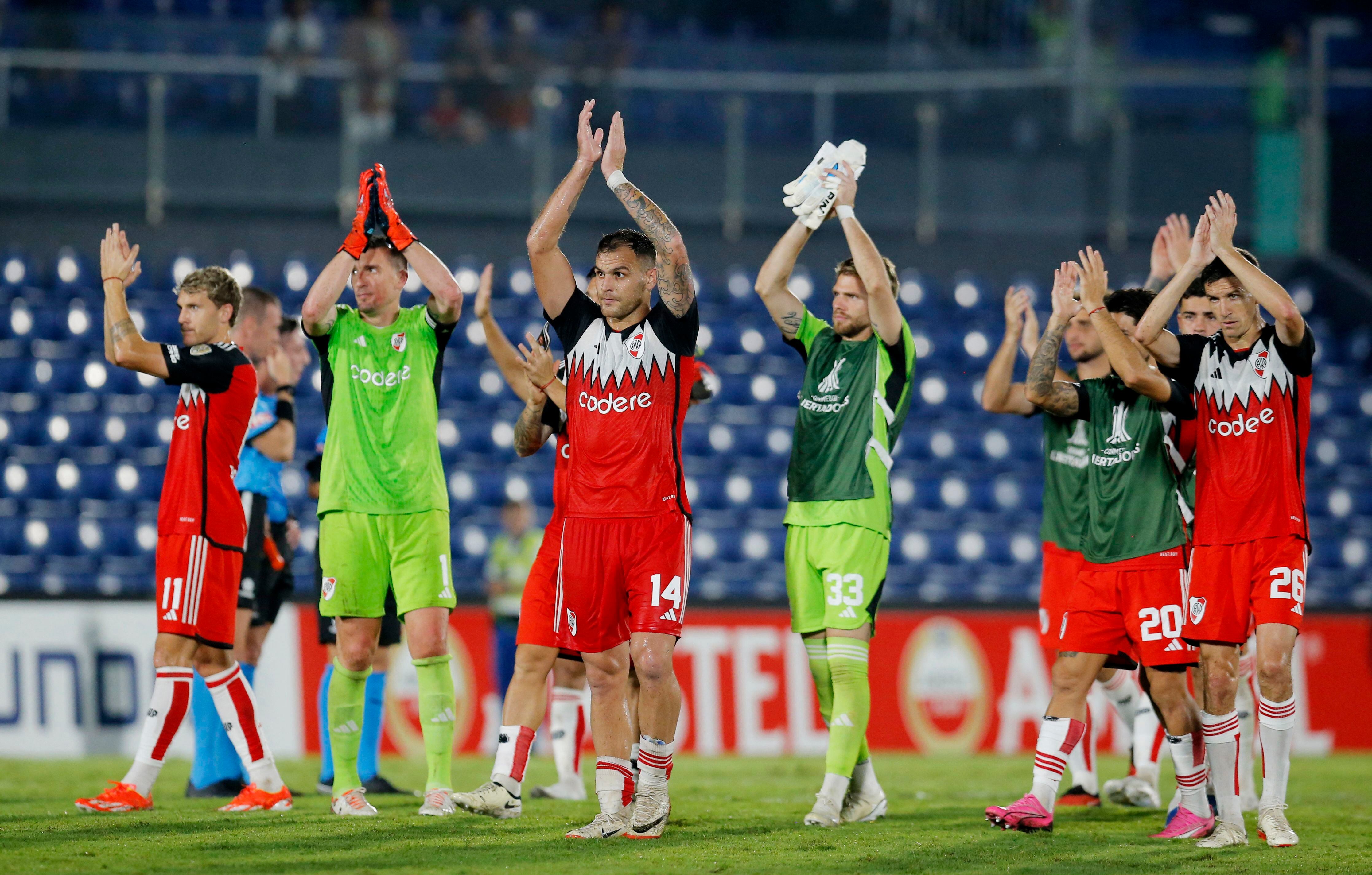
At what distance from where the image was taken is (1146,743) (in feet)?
28.0

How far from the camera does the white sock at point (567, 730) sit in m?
8.49

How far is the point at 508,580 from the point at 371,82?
21.1 ft

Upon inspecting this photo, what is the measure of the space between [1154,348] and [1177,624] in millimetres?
1278

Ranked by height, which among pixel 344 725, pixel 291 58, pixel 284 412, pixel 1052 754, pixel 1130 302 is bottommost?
pixel 1052 754

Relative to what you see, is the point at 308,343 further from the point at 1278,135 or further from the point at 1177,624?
the point at 1278,135

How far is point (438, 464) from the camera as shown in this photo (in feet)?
23.4

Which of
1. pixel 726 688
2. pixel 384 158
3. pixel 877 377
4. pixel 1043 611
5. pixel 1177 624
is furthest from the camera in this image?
pixel 384 158

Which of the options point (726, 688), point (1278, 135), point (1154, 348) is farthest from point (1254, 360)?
point (1278, 135)

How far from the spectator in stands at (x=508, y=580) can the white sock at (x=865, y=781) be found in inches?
207

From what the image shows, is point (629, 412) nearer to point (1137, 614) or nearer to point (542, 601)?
point (542, 601)

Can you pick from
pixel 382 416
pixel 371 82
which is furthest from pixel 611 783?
pixel 371 82

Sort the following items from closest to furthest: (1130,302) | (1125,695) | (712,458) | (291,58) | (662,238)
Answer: (662,238)
(1130,302)
(1125,695)
(291,58)
(712,458)

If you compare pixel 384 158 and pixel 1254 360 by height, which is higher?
pixel 384 158

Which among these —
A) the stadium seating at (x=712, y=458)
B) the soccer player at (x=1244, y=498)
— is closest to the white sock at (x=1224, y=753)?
the soccer player at (x=1244, y=498)
